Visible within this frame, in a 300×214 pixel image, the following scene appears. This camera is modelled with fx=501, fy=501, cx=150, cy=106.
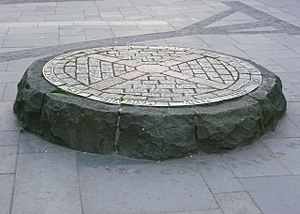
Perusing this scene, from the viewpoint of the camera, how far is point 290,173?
13.0 ft

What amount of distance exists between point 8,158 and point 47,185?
61cm

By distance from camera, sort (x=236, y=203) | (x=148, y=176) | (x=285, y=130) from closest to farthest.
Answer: (x=236, y=203) → (x=148, y=176) → (x=285, y=130)

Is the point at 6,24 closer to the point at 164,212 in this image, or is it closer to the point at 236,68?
the point at 236,68

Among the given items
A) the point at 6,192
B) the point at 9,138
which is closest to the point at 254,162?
the point at 6,192

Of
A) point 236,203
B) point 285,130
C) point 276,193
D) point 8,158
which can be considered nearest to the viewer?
point 236,203

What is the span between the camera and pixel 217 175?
3.92 metres

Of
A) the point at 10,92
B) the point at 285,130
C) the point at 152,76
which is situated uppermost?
the point at 152,76

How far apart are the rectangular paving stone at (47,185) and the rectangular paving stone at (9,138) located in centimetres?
30

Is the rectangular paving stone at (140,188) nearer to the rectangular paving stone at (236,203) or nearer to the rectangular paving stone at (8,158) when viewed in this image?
the rectangular paving stone at (236,203)

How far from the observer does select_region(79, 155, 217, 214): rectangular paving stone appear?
3461 mm

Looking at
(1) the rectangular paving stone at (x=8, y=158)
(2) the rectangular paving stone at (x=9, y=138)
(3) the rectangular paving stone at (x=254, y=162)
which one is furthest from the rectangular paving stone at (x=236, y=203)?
(2) the rectangular paving stone at (x=9, y=138)

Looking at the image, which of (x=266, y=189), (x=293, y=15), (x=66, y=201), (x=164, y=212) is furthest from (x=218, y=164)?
(x=293, y=15)

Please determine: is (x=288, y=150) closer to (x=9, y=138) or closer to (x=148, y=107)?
(x=148, y=107)

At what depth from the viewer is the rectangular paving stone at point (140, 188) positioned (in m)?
3.46
